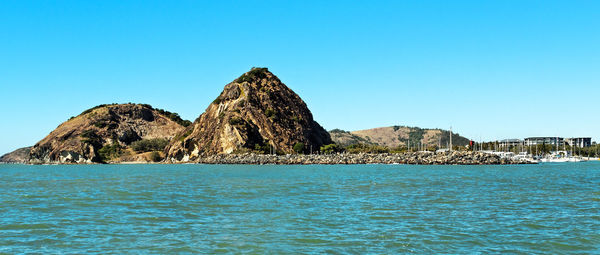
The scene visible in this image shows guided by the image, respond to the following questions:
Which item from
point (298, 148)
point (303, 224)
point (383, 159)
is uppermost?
point (298, 148)

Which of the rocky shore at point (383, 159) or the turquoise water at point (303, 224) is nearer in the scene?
the turquoise water at point (303, 224)

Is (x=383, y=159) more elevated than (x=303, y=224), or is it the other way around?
(x=383, y=159)

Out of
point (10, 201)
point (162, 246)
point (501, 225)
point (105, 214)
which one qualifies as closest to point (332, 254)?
point (162, 246)

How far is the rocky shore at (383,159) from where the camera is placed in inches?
5256

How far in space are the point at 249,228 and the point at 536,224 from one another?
508 inches

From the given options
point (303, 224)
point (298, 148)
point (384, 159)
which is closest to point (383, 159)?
point (384, 159)

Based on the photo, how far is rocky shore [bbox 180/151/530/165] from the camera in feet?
438

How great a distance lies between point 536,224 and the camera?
76.7 feet

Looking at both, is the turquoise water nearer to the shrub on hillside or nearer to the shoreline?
the shoreline

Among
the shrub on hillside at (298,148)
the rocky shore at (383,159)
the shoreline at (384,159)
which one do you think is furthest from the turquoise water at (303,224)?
the shrub on hillside at (298,148)

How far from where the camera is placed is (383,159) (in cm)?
14888

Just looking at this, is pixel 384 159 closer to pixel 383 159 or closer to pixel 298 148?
pixel 383 159

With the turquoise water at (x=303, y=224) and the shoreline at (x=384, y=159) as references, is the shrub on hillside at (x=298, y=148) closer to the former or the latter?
the shoreline at (x=384, y=159)

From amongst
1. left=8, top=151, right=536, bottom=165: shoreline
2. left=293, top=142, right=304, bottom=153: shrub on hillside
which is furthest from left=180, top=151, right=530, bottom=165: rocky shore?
left=293, top=142, right=304, bottom=153: shrub on hillside
